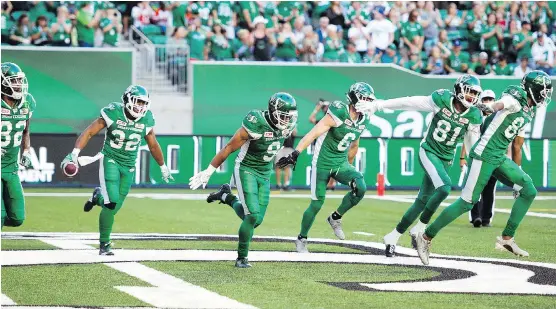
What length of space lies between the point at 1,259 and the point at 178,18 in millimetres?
15800

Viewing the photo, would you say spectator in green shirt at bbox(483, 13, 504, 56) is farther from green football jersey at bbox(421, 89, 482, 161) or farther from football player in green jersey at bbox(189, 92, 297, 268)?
football player in green jersey at bbox(189, 92, 297, 268)

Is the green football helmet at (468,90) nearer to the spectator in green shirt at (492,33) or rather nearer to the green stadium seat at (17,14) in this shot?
the green stadium seat at (17,14)

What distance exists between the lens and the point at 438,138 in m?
11.7

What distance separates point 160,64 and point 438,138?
15.3 m

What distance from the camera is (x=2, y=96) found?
11.1 m

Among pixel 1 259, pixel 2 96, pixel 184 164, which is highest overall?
pixel 2 96

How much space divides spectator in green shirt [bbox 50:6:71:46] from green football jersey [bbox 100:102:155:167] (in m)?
14.3

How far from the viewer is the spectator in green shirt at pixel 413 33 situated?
27125mm

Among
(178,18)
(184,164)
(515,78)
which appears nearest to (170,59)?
(178,18)

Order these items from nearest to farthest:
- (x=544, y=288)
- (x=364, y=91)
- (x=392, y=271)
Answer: (x=544, y=288) → (x=392, y=271) → (x=364, y=91)

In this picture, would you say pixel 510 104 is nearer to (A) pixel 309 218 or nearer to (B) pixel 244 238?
(A) pixel 309 218

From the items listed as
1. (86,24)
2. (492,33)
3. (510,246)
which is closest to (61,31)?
(86,24)

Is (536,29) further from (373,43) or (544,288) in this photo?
(544,288)

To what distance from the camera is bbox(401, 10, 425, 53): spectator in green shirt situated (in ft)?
89.0
